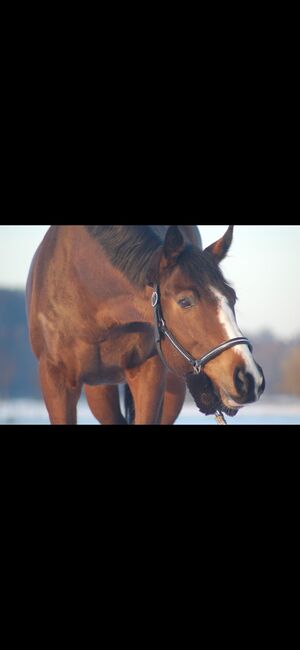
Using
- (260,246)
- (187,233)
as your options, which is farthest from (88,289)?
(260,246)

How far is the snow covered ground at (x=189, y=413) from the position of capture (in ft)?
16.2

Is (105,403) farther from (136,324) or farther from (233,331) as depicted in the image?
(233,331)

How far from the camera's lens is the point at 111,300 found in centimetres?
454

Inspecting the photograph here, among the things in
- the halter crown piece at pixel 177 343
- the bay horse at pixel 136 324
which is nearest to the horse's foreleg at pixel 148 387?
the bay horse at pixel 136 324

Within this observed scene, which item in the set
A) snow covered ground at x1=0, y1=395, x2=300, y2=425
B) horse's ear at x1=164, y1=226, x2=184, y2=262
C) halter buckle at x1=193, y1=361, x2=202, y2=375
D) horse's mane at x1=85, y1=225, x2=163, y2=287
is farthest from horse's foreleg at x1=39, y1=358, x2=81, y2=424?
horse's ear at x1=164, y1=226, x2=184, y2=262

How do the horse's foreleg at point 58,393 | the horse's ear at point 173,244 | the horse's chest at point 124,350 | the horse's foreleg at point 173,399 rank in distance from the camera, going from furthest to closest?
the horse's foreleg at point 173,399, the horse's foreleg at point 58,393, the horse's chest at point 124,350, the horse's ear at point 173,244

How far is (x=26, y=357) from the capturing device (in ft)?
16.4

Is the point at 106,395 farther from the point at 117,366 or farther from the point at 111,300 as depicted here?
the point at 111,300

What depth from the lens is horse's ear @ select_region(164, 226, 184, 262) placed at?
13.8 feet

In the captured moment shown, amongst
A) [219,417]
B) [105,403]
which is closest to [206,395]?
[219,417]

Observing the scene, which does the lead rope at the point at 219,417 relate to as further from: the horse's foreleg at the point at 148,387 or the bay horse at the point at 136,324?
the horse's foreleg at the point at 148,387

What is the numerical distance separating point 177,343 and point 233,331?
33 centimetres

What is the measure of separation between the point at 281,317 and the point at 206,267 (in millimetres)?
1045

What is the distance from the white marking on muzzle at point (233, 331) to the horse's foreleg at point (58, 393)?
105 centimetres
